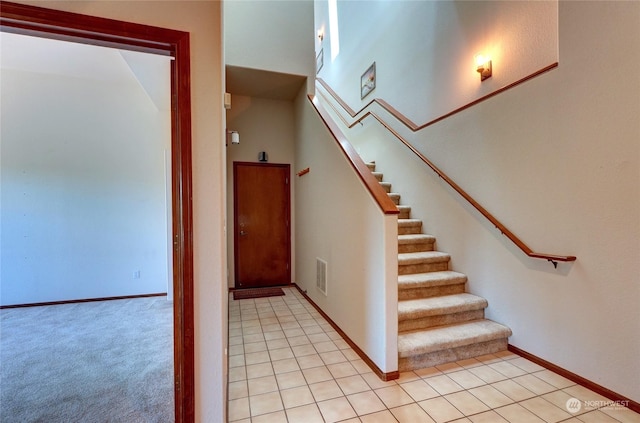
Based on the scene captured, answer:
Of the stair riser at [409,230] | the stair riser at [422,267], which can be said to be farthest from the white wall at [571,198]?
the stair riser at [409,230]

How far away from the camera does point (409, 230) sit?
3557 mm

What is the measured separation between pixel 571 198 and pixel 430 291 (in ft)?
4.58

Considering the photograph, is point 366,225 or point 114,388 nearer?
point 114,388

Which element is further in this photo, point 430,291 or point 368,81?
point 368,81

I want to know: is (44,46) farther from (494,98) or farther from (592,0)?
(592,0)

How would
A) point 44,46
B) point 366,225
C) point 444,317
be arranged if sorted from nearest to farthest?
point 366,225, point 444,317, point 44,46

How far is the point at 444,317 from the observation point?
8.61 ft

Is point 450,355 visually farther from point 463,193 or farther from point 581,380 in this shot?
point 463,193

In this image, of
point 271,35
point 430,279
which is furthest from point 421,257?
point 271,35

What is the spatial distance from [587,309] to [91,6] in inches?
136

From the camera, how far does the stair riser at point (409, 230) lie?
11.6ft

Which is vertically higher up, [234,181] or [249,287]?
[234,181]

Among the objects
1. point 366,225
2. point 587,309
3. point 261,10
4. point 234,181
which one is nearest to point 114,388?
point 366,225

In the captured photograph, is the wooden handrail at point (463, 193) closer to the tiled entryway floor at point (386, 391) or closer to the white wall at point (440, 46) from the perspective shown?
the white wall at point (440, 46)
